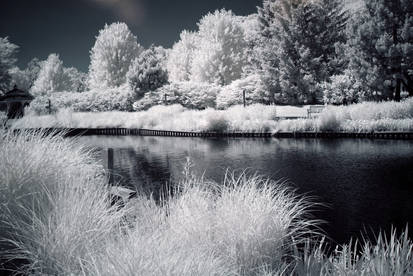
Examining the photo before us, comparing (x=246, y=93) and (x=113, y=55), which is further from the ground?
(x=113, y=55)

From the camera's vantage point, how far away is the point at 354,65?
19531 mm

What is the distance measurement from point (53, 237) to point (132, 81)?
30280mm

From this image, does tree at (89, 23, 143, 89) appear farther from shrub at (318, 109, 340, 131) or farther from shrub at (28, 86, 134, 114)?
shrub at (318, 109, 340, 131)

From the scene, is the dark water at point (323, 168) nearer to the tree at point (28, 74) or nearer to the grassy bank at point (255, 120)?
the grassy bank at point (255, 120)

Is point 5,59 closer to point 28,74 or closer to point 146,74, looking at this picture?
point 146,74

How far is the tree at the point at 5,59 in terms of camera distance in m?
23.5

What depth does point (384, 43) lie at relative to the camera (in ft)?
58.3

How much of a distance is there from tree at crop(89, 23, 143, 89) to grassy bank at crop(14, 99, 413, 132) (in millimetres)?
15626

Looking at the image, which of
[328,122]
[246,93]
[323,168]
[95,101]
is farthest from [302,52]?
[95,101]

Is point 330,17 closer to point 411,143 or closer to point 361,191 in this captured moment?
point 411,143

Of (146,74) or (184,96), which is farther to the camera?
(146,74)

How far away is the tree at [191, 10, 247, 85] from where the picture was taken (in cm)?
3591

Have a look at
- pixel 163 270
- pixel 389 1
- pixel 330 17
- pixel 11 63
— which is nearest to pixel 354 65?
pixel 389 1

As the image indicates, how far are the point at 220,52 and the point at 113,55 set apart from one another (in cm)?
1199
